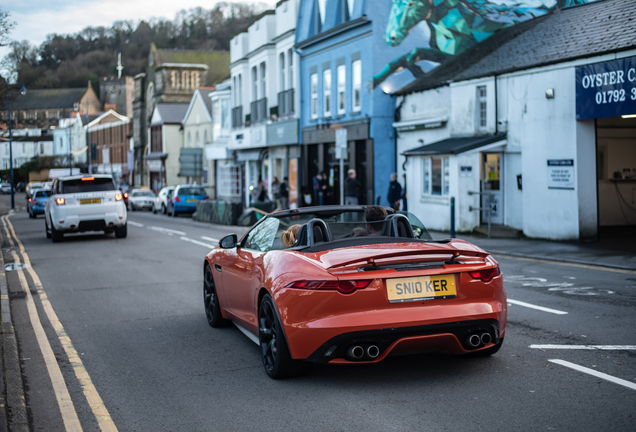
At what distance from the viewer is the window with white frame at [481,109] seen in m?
20.2

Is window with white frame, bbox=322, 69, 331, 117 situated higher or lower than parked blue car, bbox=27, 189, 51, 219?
higher

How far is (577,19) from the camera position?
819 inches

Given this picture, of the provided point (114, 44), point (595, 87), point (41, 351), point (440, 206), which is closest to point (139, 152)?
point (440, 206)

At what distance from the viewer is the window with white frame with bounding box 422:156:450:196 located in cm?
2100

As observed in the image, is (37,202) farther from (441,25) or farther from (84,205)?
(441,25)

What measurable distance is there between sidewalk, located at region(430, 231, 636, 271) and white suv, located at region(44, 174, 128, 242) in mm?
9743

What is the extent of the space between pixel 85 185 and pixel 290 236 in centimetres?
1427

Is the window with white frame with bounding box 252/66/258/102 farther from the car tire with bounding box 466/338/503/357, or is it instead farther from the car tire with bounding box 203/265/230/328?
the car tire with bounding box 466/338/503/357

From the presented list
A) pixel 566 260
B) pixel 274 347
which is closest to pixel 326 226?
pixel 274 347

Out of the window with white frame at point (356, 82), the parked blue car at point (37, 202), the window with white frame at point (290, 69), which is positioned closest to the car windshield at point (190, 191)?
the parked blue car at point (37, 202)

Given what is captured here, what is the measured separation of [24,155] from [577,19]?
12554cm

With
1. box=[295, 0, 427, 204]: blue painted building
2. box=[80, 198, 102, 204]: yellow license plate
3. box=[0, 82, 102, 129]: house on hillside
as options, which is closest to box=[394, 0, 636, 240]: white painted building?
box=[295, 0, 427, 204]: blue painted building

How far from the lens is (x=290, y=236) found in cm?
614

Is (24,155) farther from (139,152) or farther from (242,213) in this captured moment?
(242,213)
